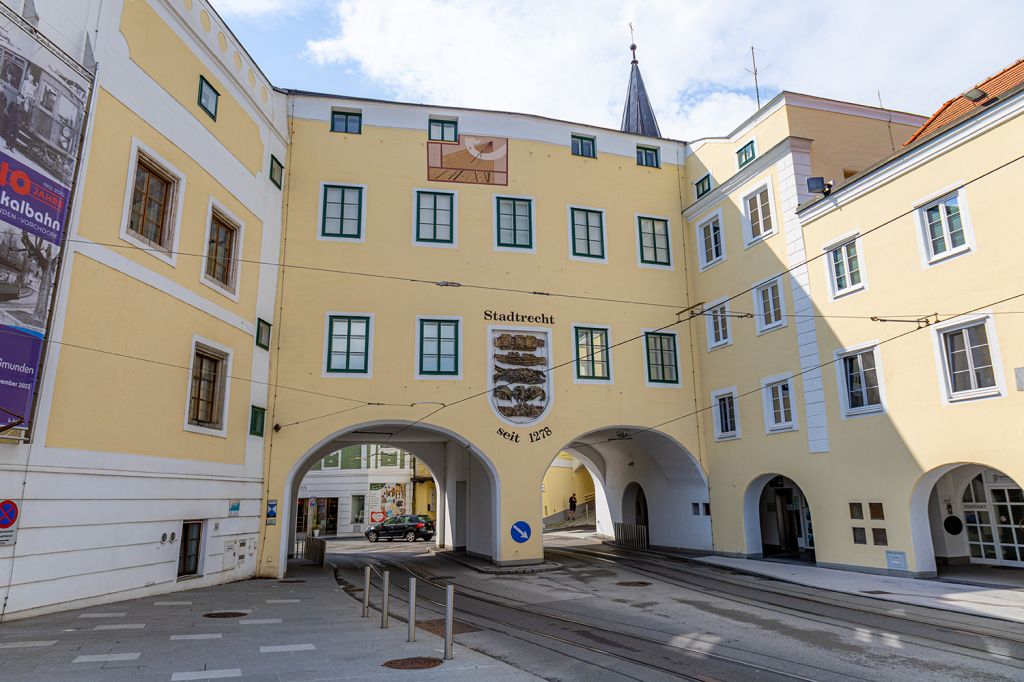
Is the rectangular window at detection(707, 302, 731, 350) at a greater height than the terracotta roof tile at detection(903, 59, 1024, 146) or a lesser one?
lesser

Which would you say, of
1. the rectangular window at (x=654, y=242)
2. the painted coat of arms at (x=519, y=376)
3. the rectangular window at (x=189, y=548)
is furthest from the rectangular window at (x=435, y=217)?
the rectangular window at (x=189, y=548)

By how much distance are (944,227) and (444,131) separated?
15.0 metres

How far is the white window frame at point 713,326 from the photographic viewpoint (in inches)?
910

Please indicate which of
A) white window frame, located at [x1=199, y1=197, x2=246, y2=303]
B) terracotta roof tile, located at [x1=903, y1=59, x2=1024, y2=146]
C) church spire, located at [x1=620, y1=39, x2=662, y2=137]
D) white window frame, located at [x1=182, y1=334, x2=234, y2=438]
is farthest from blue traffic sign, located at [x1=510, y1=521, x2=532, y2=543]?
church spire, located at [x1=620, y1=39, x2=662, y2=137]

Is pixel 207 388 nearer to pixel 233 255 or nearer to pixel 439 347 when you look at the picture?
pixel 233 255

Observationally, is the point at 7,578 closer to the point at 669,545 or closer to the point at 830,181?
the point at 669,545

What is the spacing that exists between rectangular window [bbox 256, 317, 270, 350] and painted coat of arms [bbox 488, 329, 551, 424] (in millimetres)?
6598

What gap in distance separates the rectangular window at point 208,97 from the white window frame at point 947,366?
18301mm

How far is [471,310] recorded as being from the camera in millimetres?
22297

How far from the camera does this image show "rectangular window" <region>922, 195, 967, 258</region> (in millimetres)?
15820

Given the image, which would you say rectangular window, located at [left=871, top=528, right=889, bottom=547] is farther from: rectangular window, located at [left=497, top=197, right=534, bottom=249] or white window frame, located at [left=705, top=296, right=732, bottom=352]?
rectangular window, located at [left=497, top=197, right=534, bottom=249]

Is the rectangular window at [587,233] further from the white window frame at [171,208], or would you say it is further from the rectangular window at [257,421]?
the white window frame at [171,208]

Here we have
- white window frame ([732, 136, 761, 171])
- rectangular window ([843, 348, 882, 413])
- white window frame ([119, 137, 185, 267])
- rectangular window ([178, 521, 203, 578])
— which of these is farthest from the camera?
white window frame ([732, 136, 761, 171])

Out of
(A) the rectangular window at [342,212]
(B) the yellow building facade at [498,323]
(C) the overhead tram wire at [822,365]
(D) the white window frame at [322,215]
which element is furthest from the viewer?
(A) the rectangular window at [342,212]
